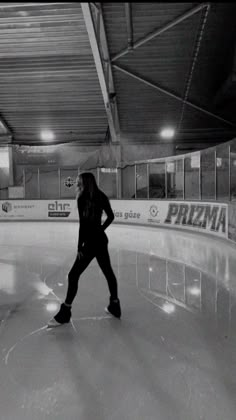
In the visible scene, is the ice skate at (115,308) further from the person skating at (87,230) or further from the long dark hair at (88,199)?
the long dark hair at (88,199)

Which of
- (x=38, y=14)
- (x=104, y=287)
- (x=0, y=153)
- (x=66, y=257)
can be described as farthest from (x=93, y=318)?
(x=0, y=153)

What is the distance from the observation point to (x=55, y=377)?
243 centimetres

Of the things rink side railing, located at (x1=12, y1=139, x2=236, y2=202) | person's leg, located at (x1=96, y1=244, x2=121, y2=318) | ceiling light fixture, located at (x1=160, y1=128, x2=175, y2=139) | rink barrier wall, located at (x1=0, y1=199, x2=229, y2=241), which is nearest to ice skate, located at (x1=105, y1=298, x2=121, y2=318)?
person's leg, located at (x1=96, y1=244, x2=121, y2=318)

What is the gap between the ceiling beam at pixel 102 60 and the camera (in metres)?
10.7

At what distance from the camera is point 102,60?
42.1 ft

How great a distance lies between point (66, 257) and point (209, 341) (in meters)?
4.45

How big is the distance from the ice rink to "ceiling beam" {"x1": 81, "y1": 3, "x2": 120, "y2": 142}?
8025 mm

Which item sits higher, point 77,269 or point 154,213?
point 154,213

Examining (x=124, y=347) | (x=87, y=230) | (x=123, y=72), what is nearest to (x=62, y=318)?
(x=124, y=347)

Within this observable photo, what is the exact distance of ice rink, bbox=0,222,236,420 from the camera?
2.10m

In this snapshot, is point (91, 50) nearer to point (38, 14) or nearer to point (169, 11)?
point (38, 14)

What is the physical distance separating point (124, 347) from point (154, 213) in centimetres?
1070

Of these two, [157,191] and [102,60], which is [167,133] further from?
[102,60]

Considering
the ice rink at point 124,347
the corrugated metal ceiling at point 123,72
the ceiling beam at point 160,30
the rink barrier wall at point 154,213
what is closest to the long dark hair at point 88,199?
the ice rink at point 124,347
